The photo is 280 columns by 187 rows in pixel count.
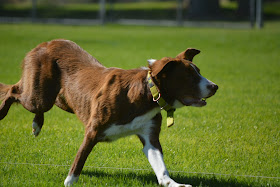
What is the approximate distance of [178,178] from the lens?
16.9ft

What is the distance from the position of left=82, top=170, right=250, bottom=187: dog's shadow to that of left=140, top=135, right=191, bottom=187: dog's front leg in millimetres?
248

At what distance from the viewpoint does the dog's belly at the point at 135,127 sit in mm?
4645

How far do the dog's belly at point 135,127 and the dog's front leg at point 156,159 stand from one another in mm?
102

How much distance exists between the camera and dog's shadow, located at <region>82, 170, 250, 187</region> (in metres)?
4.93

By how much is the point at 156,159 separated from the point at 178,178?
0.58m

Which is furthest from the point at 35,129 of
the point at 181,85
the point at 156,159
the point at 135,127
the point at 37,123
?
the point at 181,85

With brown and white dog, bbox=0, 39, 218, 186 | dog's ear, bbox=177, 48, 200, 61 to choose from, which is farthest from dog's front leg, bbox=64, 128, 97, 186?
dog's ear, bbox=177, 48, 200, 61

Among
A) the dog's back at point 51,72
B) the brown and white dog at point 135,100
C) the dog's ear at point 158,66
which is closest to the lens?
the dog's ear at point 158,66

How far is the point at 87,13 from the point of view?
35.7m

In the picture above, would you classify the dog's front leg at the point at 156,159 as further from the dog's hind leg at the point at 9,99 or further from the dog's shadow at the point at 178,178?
the dog's hind leg at the point at 9,99

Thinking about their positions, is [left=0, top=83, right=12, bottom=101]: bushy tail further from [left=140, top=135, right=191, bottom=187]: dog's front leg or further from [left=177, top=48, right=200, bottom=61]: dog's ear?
[left=177, top=48, right=200, bottom=61]: dog's ear

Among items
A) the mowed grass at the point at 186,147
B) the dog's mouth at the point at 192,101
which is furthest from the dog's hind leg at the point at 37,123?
the dog's mouth at the point at 192,101

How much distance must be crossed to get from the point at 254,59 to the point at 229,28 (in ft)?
46.5

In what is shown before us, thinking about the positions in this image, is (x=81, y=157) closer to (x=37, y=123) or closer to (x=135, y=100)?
(x=135, y=100)
